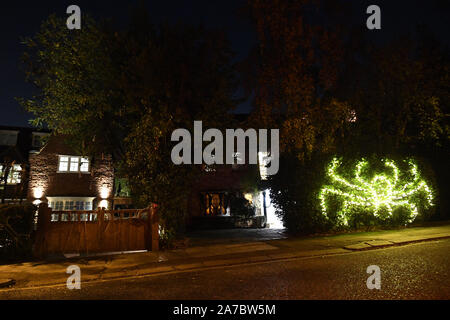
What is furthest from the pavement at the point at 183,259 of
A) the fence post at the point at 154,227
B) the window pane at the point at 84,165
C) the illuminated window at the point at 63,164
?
the illuminated window at the point at 63,164

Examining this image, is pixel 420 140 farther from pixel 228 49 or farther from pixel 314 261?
pixel 314 261

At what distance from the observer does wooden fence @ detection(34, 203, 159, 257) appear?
1030 centimetres

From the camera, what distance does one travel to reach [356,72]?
52.1 ft

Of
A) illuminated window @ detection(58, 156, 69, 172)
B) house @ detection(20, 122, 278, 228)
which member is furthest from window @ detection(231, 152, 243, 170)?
illuminated window @ detection(58, 156, 69, 172)

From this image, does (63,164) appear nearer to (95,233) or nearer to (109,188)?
(109,188)

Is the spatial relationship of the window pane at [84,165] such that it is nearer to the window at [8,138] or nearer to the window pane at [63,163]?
the window pane at [63,163]

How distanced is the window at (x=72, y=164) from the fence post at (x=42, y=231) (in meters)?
11.9

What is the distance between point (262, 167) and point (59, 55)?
13868mm

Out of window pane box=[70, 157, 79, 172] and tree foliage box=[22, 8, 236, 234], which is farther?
window pane box=[70, 157, 79, 172]

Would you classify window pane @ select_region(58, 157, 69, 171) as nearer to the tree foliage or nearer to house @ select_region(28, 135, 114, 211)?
house @ select_region(28, 135, 114, 211)

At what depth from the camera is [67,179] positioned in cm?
2103

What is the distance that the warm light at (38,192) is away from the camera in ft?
66.2

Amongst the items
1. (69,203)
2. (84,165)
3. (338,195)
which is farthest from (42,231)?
(338,195)

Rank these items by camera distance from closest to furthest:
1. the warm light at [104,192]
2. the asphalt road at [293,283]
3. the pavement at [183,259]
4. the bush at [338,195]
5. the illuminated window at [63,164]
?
the asphalt road at [293,283] < the pavement at [183,259] < the bush at [338,195] < the illuminated window at [63,164] < the warm light at [104,192]
